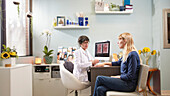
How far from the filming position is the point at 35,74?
3.55 meters

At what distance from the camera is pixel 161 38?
3832 mm

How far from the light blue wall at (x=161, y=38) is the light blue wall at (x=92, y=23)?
0.19 m

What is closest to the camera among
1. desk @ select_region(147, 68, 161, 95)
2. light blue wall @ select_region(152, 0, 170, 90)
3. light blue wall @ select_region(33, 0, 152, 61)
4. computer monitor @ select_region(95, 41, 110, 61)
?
computer monitor @ select_region(95, 41, 110, 61)

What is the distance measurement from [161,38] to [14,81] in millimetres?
3044

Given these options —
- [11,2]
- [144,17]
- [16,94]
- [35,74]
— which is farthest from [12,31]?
[144,17]

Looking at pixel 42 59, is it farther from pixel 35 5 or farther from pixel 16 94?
pixel 16 94

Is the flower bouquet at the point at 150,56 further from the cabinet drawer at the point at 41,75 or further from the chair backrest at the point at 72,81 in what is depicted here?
the cabinet drawer at the point at 41,75

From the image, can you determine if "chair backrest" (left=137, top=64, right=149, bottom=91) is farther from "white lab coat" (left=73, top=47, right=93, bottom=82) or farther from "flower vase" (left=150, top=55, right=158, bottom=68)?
"flower vase" (left=150, top=55, right=158, bottom=68)

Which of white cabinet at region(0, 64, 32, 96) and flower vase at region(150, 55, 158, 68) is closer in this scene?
white cabinet at region(0, 64, 32, 96)

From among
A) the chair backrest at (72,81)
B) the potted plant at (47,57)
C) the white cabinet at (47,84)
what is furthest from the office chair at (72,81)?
the potted plant at (47,57)

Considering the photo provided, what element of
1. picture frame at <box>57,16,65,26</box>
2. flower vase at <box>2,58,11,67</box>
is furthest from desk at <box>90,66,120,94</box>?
picture frame at <box>57,16,65,26</box>

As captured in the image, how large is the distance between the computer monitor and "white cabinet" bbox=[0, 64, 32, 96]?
126cm

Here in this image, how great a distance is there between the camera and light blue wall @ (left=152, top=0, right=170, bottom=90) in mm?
3787

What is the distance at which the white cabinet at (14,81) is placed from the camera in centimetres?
228
